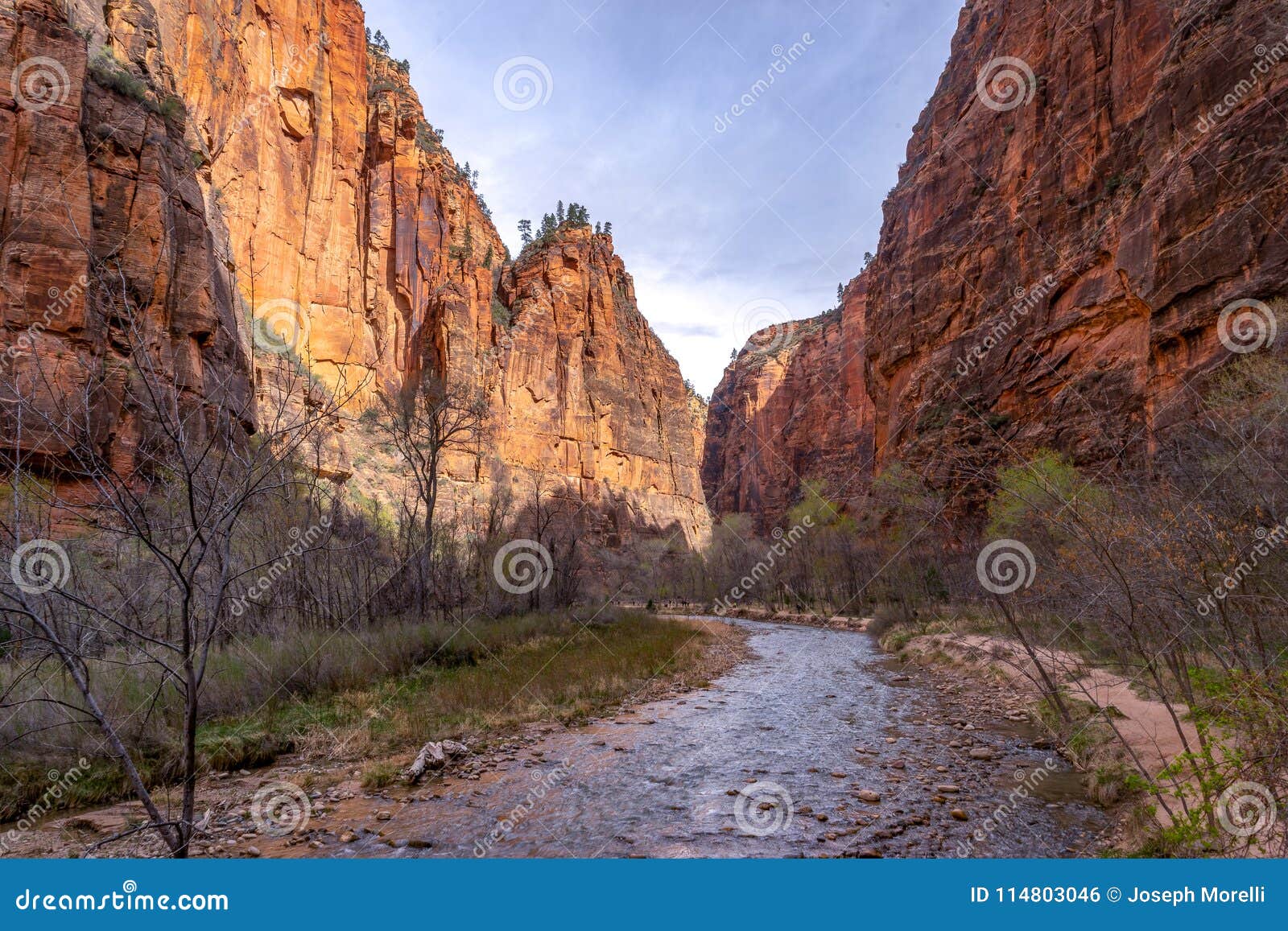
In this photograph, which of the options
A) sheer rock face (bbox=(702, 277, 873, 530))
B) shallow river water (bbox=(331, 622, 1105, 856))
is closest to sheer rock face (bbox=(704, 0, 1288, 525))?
shallow river water (bbox=(331, 622, 1105, 856))

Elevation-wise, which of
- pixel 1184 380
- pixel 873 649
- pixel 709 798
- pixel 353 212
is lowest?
pixel 873 649

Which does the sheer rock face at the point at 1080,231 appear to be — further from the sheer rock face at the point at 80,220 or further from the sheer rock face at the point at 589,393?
the sheer rock face at the point at 589,393

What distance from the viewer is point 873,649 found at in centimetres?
2422

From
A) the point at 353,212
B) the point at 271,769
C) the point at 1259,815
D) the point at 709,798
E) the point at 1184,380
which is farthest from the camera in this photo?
the point at 353,212

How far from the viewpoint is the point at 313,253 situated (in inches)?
1695

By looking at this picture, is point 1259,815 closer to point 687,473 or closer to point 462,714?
point 462,714

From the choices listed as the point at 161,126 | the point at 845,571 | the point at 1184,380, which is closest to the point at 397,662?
the point at 161,126

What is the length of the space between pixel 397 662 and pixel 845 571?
131 ft

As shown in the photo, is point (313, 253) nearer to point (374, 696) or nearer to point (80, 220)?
point (80, 220)

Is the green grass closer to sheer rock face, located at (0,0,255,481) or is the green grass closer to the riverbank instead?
the riverbank

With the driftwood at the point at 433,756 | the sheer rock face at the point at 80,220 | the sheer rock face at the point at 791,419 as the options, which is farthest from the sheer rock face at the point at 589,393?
the driftwood at the point at 433,756

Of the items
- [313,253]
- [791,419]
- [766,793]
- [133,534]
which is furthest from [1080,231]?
[791,419]

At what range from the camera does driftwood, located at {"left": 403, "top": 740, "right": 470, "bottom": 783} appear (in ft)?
24.2

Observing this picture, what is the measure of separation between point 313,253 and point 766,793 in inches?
1935
